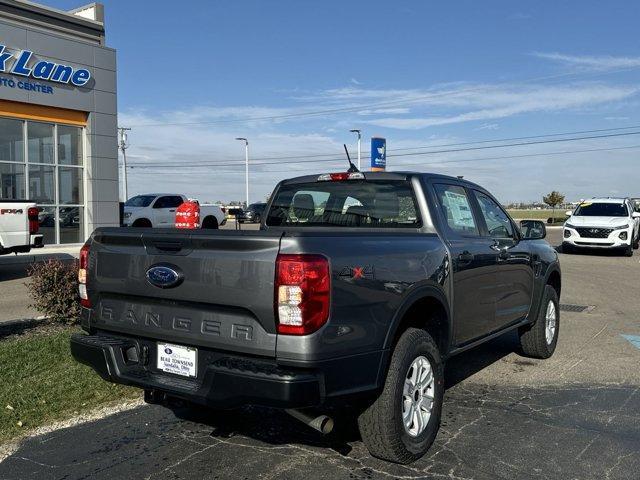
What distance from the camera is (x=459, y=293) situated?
14.4ft

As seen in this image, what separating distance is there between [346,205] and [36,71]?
54.5ft

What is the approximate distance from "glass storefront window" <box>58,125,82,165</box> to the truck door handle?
58.8 feet

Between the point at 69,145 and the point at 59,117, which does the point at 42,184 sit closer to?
the point at 69,145

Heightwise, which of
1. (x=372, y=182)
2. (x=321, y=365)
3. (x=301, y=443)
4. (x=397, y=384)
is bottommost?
(x=301, y=443)

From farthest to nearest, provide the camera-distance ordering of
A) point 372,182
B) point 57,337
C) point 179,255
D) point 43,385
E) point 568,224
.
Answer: point 568,224, point 57,337, point 43,385, point 372,182, point 179,255

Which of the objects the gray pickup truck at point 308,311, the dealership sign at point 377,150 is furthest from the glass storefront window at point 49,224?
the gray pickup truck at point 308,311

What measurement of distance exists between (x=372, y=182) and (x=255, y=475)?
7.73 feet

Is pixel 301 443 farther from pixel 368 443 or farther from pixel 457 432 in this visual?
pixel 457 432

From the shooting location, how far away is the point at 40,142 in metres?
19.1

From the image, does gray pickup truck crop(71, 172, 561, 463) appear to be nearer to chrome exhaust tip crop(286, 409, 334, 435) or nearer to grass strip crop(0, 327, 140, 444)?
chrome exhaust tip crop(286, 409, 334, 435)

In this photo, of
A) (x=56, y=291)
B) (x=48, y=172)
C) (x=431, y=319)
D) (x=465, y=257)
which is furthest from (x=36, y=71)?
(x=431, y=319)

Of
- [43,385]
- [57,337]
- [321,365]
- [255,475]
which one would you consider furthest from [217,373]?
[57,337]

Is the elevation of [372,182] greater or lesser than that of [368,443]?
greater

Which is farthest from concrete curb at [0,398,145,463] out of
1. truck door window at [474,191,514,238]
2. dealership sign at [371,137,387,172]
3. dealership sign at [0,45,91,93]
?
dealership sign at [0,45,91,93]
